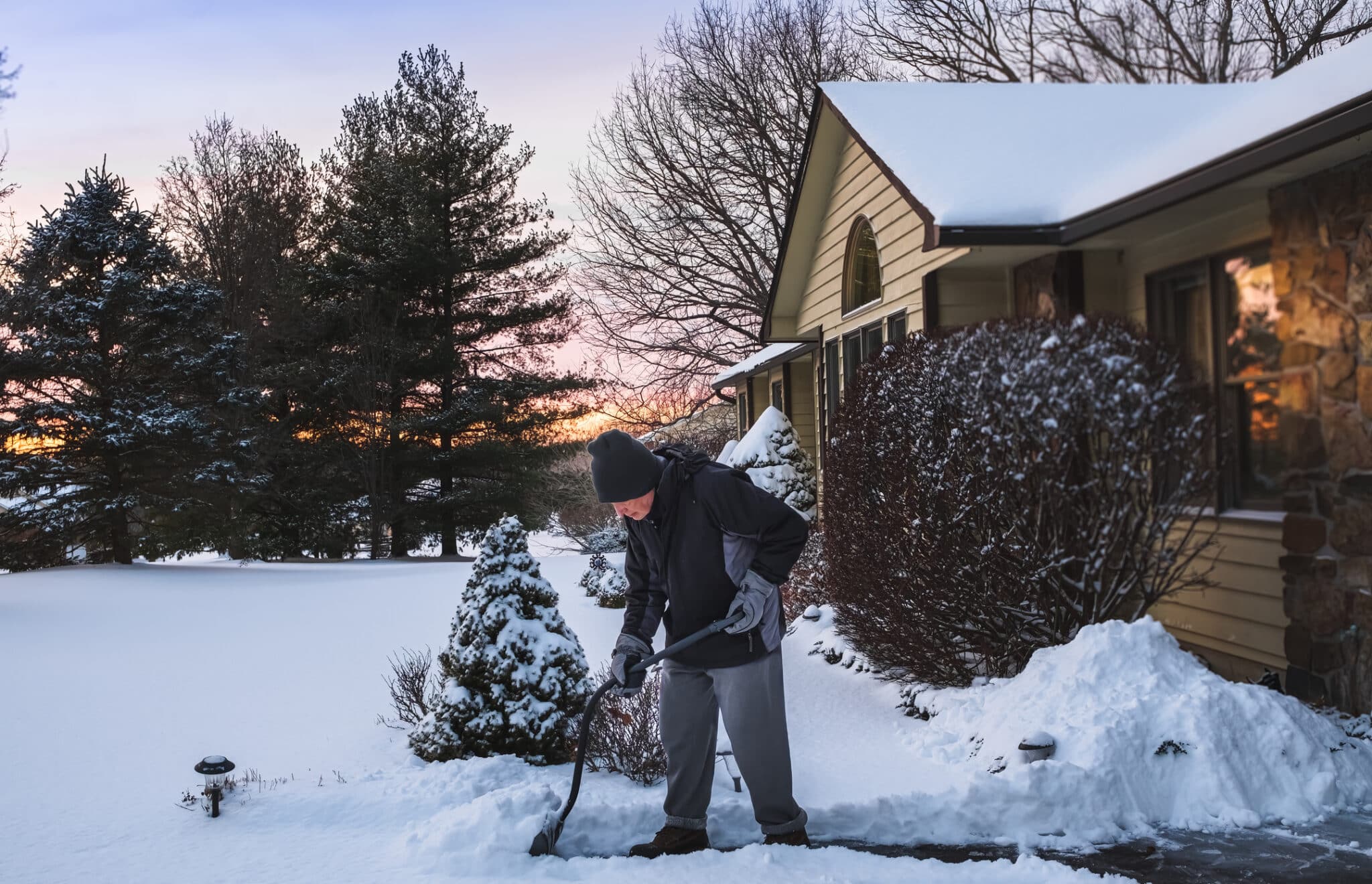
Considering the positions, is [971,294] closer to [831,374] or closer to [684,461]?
[831,374]

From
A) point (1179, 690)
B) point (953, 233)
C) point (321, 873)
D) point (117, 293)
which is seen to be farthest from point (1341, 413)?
point (117, 293)

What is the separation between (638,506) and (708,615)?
0.50 m

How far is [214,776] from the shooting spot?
4.45 meters

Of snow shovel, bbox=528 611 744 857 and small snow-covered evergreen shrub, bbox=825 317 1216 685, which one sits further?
small snow-covered evergreen shrub, bbox=825 317 1216 685

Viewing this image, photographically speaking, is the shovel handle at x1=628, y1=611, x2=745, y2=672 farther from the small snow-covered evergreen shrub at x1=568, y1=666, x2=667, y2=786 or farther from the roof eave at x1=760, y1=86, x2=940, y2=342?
the roof eave at x1=760, y1=86, x2=940, y2=342

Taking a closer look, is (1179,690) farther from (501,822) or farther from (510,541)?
(510,541)

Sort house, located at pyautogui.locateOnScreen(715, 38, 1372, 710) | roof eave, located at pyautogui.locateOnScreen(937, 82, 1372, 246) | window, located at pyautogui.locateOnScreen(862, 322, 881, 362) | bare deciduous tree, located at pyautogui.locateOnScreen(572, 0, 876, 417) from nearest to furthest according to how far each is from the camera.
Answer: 1. roof eave, located at pyautogui.locateOnScreen(937, 82, 1372, 246)
2. house, located at pyautogui.locateOnScreen(715, 38, 1372, 710)
3. window, located at pyautogui.locateOnScreen(862, 322, 881, 362)
4. bare deciduous tree, located at pyautogui.locateOnScreen(572, 0, 876, 417)

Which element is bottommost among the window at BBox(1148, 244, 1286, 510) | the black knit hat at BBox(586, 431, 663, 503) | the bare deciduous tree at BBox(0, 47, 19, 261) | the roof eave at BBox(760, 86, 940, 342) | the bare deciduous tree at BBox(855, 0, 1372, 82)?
the black knit hat at BBox(586, 431, 663, 503)

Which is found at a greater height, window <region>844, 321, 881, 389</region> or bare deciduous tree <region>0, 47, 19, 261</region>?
bare deciduous tree <region>0, 47, 19, 261</region>

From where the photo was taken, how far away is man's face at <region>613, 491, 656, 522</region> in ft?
12.6

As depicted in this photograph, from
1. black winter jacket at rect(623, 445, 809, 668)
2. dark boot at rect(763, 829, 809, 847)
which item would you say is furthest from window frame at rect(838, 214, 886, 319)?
dark boot at rect(763, 829, 809, 847)

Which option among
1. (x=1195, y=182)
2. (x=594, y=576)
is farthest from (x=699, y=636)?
(x=594, y=576)

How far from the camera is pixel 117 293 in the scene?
16078mm

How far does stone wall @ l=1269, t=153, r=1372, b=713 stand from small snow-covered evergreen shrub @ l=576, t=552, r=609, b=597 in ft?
27.8
